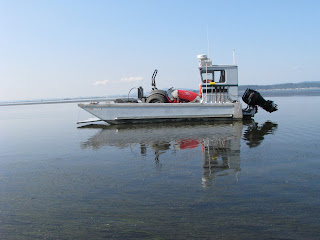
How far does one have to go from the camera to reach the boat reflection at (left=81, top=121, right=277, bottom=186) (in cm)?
721

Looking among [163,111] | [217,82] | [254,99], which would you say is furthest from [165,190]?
[254,99]

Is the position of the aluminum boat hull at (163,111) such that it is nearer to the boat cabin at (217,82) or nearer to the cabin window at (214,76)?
the boat cabin at (217,82)

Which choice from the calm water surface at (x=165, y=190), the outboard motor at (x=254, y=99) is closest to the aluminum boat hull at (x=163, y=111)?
the outboard motor at (x=254, y=99)

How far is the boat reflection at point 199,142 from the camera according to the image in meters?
7.21

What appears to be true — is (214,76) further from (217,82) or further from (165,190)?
(165,190)

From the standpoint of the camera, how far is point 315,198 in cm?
486

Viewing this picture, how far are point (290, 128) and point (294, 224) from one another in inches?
388

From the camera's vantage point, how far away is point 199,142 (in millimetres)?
10391

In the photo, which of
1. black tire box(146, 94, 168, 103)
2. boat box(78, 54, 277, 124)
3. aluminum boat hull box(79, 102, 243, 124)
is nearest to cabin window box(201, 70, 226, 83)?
boat box(78, 54, 277, 124)

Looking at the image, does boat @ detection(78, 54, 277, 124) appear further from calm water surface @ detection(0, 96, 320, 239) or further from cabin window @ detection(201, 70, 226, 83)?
calm water surface @ detection(0, 96, 320, 239)

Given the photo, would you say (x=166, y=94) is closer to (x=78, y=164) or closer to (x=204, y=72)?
(x=204, y=72)

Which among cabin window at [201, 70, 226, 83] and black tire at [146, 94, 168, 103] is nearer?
cabin window at [201, 70, 226, 83]

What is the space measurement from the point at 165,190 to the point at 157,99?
36.7 feet

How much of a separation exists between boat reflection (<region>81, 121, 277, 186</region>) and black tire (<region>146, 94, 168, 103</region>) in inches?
69.2
